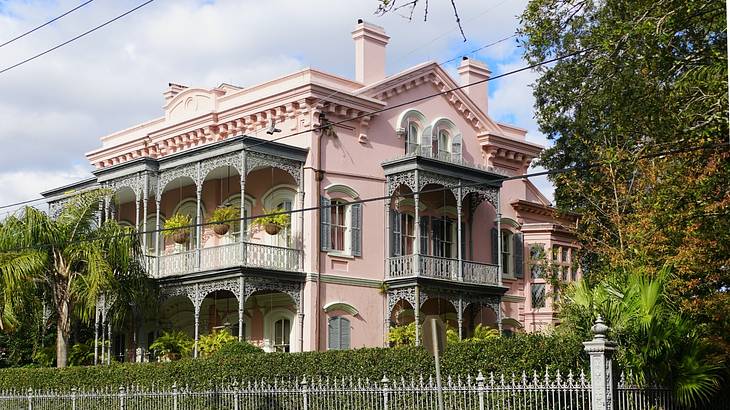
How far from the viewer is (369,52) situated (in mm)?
31141

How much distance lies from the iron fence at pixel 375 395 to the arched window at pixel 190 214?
8017mm

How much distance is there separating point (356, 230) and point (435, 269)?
7.75 feet

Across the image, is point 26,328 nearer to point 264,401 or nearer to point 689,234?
point 264,401

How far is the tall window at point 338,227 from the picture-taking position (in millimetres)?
29078

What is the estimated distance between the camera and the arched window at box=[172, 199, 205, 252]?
3144cm

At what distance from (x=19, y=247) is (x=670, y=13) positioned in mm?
17512

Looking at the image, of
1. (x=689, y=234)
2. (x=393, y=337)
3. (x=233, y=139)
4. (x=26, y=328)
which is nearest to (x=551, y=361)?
(x=689, y=234)

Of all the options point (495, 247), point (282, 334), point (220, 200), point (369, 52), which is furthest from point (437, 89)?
point (282, 334)

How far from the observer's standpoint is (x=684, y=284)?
2041cm

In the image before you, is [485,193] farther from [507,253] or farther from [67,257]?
[67,257]

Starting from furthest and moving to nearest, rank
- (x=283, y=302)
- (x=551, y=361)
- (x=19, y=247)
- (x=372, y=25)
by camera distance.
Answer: (x=372, y=25)
(x=283, y=302)
(x=19, y=247)
(x=551, y=361)

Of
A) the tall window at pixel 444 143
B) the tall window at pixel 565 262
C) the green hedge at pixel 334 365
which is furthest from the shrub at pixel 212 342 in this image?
the tall window at pixel 565 262

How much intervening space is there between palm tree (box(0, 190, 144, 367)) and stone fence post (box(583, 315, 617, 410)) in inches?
576

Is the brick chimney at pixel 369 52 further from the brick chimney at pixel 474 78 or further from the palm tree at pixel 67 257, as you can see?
the palm tree at pixel 67 257
